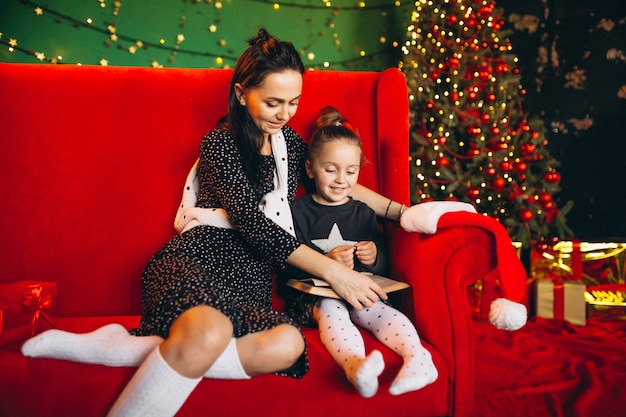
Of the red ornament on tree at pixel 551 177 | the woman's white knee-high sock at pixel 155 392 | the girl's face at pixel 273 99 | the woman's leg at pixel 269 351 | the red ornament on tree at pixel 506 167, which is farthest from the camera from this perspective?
the red ornament on tree at pixel 551 177

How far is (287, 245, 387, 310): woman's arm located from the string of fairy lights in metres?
2.95

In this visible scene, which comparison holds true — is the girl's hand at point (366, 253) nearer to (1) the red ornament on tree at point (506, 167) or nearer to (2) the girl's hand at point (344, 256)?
(2) the girl's hand at point (344, 256)

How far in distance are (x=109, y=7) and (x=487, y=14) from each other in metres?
2.78

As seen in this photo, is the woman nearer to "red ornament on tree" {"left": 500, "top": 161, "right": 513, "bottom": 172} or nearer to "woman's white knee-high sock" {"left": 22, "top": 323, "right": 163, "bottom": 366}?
"woman's white knee-high sock" {"left": 22, "top": 323, "right": 163, "bottom": 366}

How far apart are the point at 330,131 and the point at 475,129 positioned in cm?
189

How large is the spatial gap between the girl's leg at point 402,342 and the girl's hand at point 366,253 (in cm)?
15

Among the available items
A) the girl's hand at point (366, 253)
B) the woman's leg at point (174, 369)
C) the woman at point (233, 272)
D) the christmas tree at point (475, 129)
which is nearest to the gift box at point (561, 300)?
the christmas tree at point (475, 129)

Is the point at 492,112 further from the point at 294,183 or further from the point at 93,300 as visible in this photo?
the point at 93,300

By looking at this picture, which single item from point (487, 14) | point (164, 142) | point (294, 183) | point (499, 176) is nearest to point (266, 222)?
point (294, 183)

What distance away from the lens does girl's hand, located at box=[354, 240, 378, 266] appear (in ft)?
5.56

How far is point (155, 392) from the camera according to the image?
1.15 meters

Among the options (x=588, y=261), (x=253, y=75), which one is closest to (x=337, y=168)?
(x=253, y=75)

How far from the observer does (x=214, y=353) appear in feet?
3.97

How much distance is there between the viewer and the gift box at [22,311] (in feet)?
4.59
